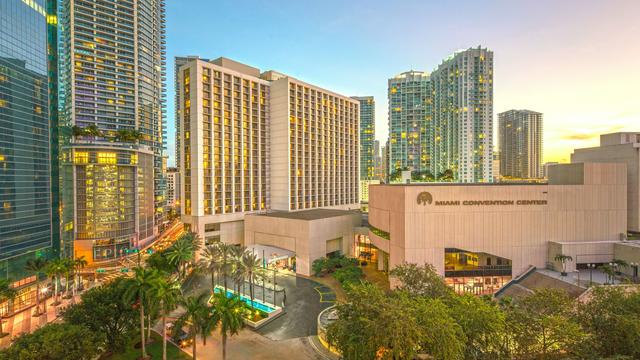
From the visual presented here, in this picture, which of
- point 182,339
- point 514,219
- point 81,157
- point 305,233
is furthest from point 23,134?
point 514,219

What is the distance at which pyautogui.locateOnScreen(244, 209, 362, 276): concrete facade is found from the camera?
63.9 m

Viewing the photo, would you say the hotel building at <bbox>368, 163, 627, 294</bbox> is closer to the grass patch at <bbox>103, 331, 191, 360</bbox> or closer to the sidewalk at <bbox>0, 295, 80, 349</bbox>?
the grass patch at <bbox>103, 331, 191, 360</bbox>

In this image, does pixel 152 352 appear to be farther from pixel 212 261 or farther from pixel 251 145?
pixel 251 145

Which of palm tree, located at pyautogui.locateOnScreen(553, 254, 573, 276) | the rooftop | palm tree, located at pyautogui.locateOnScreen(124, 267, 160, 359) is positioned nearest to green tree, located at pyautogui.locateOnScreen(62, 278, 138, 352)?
palm tree, located at pyautogui.locateOnScreen(124, 267, 160, 359)

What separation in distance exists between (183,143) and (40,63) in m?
33.2

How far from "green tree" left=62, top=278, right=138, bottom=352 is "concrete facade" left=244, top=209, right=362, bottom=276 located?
1363 inches

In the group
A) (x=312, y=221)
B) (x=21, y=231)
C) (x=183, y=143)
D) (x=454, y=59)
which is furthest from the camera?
(x=454, y=59)

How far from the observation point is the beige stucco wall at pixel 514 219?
4938cm

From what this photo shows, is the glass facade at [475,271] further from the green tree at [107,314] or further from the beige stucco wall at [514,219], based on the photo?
the green tree at [107,314]

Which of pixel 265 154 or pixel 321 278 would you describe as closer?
pixel 321 278

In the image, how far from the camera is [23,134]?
61375mm

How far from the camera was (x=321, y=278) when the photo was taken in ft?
198

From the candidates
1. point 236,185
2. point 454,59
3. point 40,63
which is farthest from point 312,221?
point 454,59

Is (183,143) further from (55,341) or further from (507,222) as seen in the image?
(507,222)
